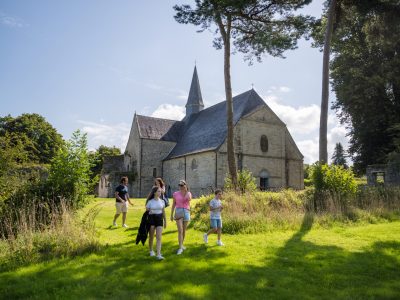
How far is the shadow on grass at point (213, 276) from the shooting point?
5.18 m

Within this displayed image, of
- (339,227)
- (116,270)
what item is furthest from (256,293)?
(339,227)

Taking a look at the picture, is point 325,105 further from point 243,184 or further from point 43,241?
point 43,241

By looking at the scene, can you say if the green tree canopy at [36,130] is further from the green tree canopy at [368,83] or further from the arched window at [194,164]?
the green tree canopy at [368,83]

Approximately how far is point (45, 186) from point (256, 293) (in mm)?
7448

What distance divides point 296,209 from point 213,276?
7.85 m

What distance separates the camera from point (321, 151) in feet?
51.1

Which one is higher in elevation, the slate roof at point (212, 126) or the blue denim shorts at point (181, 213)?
the slate roof at point (212, 126)

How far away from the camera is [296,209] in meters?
12.9

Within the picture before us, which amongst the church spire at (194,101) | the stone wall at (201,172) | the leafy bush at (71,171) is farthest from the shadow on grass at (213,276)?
the church spire at (194,101)

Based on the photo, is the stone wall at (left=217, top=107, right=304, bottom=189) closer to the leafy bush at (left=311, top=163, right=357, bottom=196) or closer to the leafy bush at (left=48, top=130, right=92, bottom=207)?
the leafy bush at (left=311, top=163, right=357, bottom=196)

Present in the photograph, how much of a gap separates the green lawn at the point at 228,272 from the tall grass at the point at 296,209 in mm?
1942

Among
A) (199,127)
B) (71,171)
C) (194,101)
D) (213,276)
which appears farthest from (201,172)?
(213,276)

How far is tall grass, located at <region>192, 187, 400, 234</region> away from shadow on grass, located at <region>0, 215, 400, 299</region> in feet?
10.3

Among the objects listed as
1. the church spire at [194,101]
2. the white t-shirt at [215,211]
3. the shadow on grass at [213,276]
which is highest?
the church spire at [194,101]
